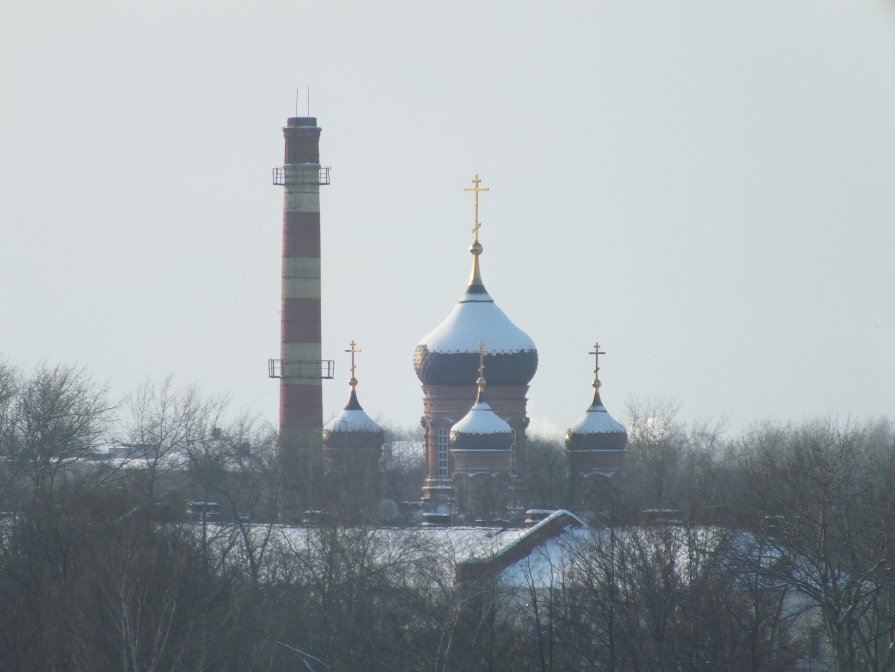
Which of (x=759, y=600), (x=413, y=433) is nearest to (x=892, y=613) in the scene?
(x=759, y=600)

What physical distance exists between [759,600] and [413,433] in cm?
7694

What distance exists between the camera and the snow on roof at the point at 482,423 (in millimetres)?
47844

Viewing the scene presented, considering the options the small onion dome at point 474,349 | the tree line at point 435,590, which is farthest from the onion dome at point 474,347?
the tree line at point 435,590

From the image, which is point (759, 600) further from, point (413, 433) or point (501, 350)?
point (413, 433)

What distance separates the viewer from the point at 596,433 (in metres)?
49.5

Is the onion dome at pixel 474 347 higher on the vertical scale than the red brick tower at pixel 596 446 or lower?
higher

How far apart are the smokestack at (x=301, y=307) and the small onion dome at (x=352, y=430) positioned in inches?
74.1

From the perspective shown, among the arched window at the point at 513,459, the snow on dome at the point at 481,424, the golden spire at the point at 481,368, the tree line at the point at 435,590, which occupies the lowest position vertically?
the tree line at the point at 435,590

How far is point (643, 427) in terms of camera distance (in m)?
65.4

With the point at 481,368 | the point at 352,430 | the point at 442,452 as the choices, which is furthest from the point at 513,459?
the point at 352,430

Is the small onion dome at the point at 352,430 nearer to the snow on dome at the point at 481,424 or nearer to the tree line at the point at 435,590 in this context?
the snow on dome at the point at 481,424

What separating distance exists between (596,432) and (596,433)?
0.02 metres

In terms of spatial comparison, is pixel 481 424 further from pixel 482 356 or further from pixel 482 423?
pixel 482 356

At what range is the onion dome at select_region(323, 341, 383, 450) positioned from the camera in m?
50.5
